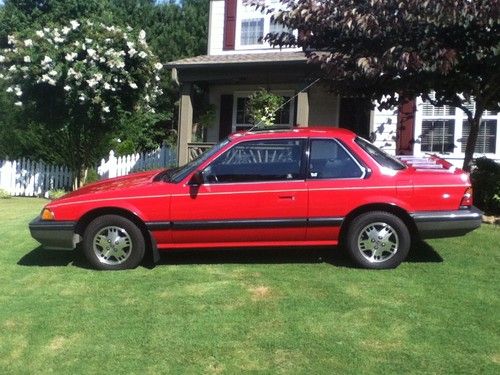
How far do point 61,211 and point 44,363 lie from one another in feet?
7.91

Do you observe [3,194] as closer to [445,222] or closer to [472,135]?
[472,135]

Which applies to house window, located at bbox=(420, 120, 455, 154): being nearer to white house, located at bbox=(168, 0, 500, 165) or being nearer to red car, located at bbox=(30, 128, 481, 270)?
white house, located at bbox=(168, 0, 500, 165)

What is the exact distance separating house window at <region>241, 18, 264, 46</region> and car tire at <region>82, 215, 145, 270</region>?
35.8ft

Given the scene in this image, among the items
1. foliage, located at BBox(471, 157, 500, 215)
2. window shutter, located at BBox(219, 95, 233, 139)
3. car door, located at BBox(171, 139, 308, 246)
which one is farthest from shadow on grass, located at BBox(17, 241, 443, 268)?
window shutter, located at BBox(219, 95, 233, 139)

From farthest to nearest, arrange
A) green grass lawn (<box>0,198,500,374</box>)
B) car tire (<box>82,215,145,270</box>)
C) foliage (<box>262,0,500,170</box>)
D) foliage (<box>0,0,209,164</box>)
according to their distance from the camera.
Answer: foliage (<box>0,0,209,164</box>), foliage (<box>262,0,500,170</box>), car tire (<box>82,215,145,270</box>), green grass lawn (<box>0,198,500,374</box>)

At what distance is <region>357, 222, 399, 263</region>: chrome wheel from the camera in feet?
20.4

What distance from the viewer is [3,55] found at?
542 inches

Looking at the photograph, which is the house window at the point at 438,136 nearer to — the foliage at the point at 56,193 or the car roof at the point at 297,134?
the car roof at the point at 297,134

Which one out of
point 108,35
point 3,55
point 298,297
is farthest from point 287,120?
point 298,297

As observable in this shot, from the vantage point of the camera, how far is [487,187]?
9766mm

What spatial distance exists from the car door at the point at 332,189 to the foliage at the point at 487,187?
438cm

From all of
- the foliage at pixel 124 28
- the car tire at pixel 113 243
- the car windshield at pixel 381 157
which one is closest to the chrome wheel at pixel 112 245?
the car tire at pixel 113 243

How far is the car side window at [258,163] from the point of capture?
249 inches

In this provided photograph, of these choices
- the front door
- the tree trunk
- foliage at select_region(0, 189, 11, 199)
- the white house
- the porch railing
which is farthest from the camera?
foliage at select_region(0, 189, 11, 199)
